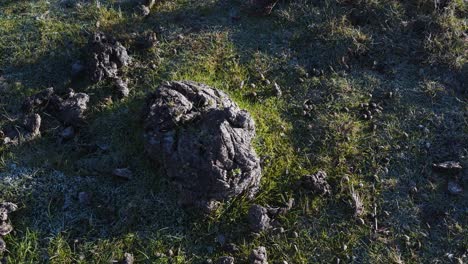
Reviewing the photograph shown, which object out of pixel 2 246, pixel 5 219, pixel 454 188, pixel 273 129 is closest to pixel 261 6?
pixel 273 129

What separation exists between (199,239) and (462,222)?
2277 mm

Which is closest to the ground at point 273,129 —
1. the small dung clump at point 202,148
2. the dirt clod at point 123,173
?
the dirt clod at point 123,173

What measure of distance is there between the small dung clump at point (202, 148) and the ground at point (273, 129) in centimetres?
18

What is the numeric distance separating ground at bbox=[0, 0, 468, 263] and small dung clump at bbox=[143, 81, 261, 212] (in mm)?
178

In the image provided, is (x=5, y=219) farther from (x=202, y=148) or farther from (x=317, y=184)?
(x=317, y=184)

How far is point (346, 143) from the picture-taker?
Result: 4.73m

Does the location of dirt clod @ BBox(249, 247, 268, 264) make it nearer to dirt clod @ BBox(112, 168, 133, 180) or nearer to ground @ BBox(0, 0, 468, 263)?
ground @ BBox(0, 0, 468, 263)

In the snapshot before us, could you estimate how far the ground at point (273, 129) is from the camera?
4078mm

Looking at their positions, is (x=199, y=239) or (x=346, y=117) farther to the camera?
(x=346, y=117)

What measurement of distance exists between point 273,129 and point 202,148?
39.3 inches

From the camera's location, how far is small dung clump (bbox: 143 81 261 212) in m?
4.04

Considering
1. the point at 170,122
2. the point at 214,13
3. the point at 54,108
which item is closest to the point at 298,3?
the point at 214,13

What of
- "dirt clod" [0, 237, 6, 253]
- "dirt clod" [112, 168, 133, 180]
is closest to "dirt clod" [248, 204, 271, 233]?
"dirt clod" [112, 168, 133, 180]

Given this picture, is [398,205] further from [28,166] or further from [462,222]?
[28,166]
